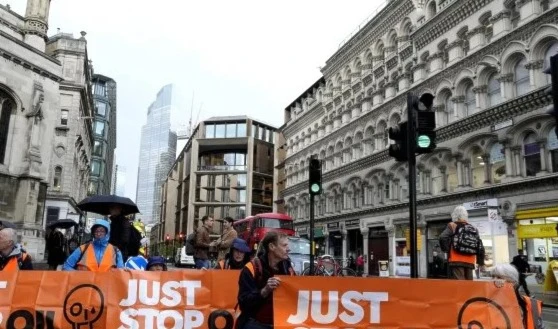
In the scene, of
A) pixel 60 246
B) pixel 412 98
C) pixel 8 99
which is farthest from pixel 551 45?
pixel 8 99

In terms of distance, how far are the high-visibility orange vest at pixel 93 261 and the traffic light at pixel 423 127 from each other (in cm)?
509

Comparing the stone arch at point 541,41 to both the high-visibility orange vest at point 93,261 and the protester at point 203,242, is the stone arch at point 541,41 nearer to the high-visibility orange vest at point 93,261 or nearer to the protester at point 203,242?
the protester at point 203,242

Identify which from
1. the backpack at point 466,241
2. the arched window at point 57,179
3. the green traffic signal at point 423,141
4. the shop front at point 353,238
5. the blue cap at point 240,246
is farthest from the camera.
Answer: the arched window at point 57,179

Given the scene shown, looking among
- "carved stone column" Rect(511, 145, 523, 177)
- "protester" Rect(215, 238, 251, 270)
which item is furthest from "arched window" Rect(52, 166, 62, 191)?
"protester" Rect(215, 238, 251, 270)

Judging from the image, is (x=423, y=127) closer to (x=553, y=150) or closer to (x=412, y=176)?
(x=412, y=176)

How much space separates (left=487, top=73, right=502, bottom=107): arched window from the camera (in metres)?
27.2

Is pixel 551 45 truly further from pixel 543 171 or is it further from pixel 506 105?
pixel 543 171

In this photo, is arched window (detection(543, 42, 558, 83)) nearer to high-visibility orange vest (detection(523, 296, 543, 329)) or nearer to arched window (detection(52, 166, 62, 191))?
high-visibility orange vest (detection(523, 296, 543, 329))

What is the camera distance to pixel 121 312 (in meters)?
6.26

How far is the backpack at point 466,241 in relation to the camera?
886cm

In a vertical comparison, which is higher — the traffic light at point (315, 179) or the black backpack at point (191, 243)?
the traffic light at point (315, 179)

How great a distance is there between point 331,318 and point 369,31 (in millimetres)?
39435

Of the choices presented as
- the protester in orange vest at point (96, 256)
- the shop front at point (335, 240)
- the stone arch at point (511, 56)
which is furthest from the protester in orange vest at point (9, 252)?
the shop front at point (335, 240)

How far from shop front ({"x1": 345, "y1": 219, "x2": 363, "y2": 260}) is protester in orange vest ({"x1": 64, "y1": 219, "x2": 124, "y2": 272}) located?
35.2m
